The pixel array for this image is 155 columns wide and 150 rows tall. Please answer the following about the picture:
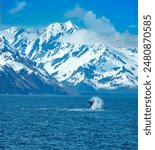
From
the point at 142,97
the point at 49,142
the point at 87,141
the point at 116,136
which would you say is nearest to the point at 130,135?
the point at 116,136

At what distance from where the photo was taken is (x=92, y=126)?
97.1 metres

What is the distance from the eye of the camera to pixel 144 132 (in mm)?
20531

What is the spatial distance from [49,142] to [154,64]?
47.4 meters

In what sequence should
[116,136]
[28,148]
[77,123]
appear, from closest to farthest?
[28,148] < [116,136] < [77,123]

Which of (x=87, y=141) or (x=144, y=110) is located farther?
(x=87, y=141)

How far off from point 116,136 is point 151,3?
57.1 meters

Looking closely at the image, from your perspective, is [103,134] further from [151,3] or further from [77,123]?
[151,3]

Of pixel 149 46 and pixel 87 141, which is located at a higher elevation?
pixel 149 46

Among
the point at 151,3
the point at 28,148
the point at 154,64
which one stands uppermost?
the point at 151,3

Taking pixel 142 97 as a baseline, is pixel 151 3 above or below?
above

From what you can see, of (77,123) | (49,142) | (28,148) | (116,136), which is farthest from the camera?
(77,123)

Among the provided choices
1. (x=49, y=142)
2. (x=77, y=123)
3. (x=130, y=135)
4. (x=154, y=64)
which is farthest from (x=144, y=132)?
(x=77, y=123)

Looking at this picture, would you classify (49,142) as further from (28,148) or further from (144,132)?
(144,132)

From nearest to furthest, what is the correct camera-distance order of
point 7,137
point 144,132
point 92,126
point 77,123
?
point 144,132, point 7,137, point 92,126, point 77,123
